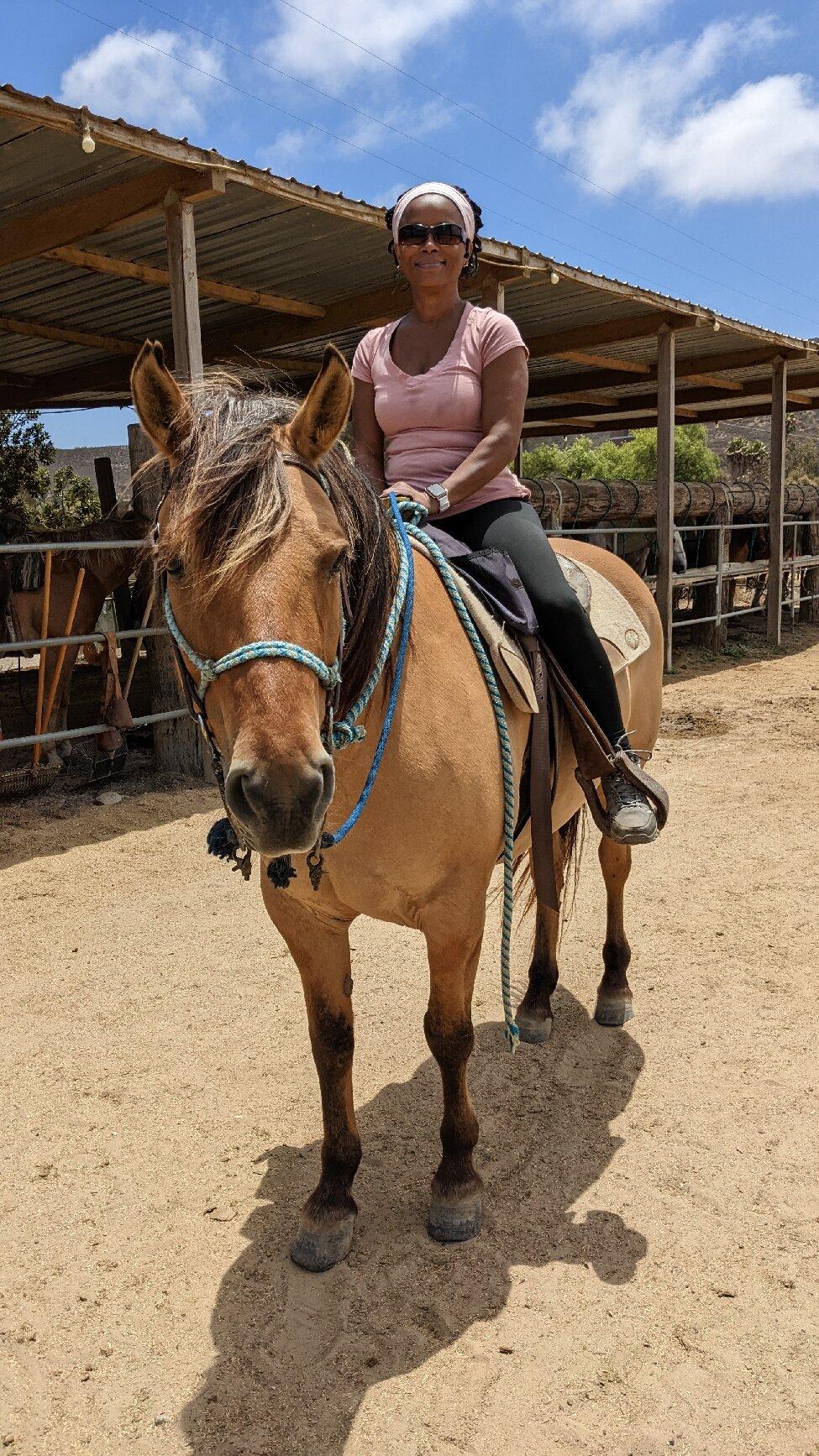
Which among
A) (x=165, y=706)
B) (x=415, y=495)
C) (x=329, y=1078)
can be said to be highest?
(x=415, y=495)

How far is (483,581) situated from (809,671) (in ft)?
29.6

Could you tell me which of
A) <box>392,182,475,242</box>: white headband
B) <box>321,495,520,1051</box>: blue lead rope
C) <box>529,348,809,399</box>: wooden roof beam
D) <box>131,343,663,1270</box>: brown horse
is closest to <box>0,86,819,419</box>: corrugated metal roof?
<box>529,348,809,399</box>: wooden roof beam

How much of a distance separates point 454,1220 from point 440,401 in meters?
1.99

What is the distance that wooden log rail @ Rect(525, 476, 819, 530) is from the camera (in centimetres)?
1005

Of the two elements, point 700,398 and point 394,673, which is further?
point 700,398

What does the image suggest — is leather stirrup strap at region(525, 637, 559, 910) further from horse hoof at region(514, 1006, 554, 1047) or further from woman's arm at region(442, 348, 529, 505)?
horse hoof at region(514, 1006, 554, 1047)

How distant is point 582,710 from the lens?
256 cm

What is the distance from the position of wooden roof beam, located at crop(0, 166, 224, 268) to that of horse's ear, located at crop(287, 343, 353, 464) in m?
Result: 4.39

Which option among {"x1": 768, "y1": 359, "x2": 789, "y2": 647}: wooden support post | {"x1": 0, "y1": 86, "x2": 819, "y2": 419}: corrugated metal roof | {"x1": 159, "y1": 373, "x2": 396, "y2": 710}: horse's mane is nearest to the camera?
{"x1": 159, "y1": 373, "x2": 396, "y2": 710}: horse's mane

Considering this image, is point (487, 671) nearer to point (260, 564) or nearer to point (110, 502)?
point (260, 564)

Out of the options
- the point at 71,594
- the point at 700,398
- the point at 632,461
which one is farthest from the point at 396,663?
the point at 632,461

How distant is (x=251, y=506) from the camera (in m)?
1.46

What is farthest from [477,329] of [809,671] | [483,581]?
[809,671]

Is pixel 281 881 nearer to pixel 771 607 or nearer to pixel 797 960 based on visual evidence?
pixel 797 960
